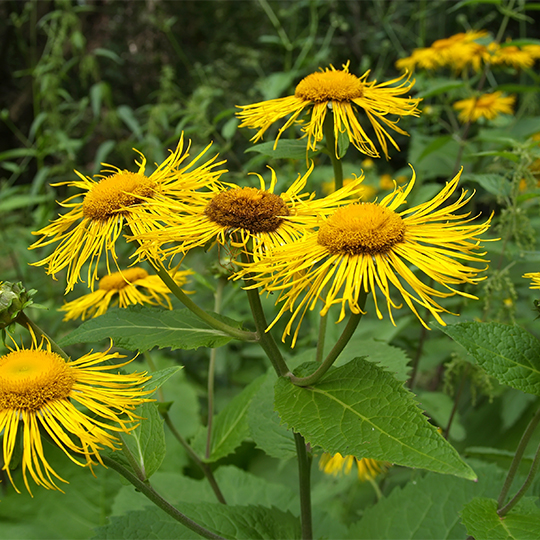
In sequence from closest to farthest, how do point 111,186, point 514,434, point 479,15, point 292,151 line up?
point 111,186 < point 292,151 < point 514,434 < point 479,15

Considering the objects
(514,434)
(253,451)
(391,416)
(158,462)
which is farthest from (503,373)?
(253,451)

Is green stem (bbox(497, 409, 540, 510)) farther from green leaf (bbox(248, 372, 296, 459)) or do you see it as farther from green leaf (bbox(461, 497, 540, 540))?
green leaf (bbox(248, 372, 296, 459))

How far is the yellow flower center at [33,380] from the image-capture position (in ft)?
2.21

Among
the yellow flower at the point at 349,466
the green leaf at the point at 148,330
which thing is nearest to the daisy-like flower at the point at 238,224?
the green leaf at the point at 148,330

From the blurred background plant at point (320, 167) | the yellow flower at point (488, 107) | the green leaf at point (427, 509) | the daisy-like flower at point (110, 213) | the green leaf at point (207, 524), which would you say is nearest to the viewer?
the daisy-like flower at point (110, 213)

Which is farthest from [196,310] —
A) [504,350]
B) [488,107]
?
[488,107]

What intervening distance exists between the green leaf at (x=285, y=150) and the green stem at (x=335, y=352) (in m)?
0.38

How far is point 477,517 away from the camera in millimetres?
740

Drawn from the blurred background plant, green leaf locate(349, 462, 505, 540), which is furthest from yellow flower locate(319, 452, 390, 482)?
green leaf locate(349, 462, 505, 540)

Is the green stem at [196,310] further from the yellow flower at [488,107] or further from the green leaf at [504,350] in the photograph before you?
the yellow flower at [488,107]

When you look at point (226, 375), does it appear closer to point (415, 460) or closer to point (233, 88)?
point (415, 460)

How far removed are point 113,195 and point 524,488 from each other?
2.43 feet

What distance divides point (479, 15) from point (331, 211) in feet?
15.8

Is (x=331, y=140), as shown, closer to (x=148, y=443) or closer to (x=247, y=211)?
(x=247, y=211)
